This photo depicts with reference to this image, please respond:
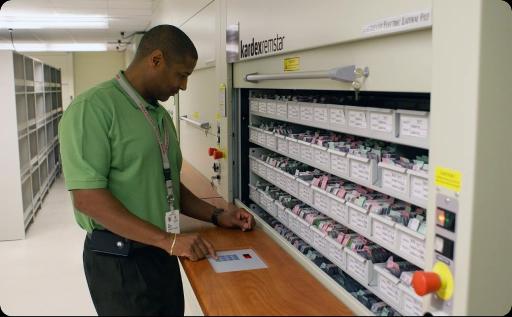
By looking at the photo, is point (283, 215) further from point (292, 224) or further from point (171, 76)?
point (171, 76)

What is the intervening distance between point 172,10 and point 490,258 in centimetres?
501

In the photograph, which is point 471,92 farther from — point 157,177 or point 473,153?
point 157,177

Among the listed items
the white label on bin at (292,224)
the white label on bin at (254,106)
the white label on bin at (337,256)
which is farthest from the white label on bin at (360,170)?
the white label on bin at (254,106)

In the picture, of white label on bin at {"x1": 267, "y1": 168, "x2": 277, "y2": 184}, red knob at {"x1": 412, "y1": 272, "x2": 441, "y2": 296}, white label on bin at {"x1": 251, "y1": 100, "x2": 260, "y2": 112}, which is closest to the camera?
red knob at {"x1": 412, "y1": 272, "x2": 441, "y2": 296}

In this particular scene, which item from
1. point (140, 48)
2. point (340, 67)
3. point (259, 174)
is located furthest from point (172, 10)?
point (340, 67)

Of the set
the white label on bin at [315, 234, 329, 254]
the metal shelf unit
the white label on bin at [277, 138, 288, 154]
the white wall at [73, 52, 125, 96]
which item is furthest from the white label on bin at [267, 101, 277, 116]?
the white wall at [73, 52, 125, 96]

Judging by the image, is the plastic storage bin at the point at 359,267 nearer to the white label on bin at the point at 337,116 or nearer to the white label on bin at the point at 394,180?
the white label on bin at the point at 394,180

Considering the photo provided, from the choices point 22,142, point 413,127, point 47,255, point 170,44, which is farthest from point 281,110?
point 22,142

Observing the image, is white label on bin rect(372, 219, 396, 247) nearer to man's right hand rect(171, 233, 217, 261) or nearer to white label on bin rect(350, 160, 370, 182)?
white label on bin rect(350, 160, 370, 182)

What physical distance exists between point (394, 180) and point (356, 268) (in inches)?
15.5

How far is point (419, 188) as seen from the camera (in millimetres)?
1341

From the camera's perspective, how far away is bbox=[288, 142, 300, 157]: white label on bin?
2.15 metres

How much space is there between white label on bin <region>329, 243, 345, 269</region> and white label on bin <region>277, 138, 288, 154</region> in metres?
0.58

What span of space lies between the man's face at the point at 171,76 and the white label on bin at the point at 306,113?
49 centimetres
